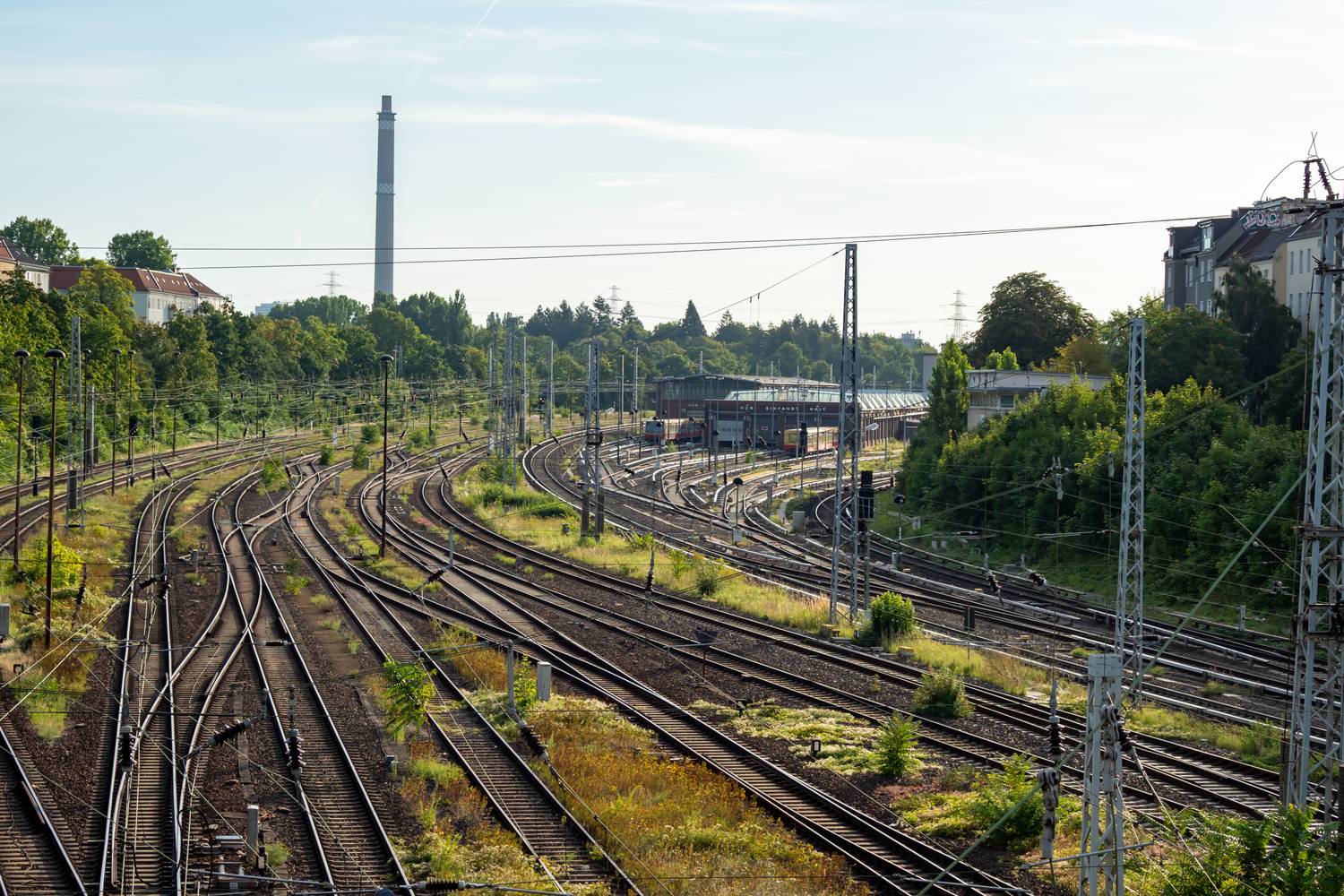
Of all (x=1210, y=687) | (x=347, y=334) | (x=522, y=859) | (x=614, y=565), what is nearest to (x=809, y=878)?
(x=522, y=859)

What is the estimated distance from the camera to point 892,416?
95.4m

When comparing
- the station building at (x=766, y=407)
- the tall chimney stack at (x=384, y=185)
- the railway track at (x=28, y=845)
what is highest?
the tall chimney stack at (x=384, y=185)

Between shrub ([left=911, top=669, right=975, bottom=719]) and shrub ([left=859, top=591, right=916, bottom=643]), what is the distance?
5819mm

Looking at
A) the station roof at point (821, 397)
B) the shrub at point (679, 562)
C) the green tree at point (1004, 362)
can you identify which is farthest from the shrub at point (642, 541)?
the station roof at point (821, 397)

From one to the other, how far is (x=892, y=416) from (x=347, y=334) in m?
47.0

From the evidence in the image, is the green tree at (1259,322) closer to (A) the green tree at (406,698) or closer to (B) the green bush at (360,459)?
(A) the green tree at (406,698)

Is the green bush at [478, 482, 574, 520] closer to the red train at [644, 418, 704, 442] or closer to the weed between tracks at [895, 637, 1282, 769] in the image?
the weed between tracks at [895, 637, 1282, 769]

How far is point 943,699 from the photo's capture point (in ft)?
73.9

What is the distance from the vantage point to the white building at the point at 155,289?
4427 inches

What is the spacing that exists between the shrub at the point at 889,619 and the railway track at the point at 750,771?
6357mm

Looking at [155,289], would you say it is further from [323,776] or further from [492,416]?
[323,776]

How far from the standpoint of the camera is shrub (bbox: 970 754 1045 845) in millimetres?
16031

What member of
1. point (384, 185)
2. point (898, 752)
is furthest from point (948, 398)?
point (384, 185)

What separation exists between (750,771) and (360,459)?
50578 millimetres
